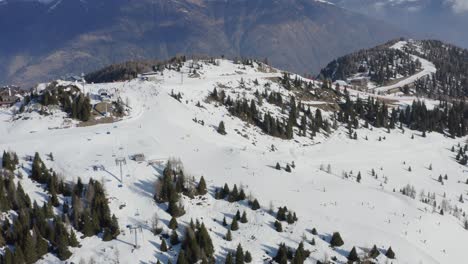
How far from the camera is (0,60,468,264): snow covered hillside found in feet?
192

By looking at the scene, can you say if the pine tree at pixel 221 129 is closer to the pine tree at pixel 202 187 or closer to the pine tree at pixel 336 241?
the pine tree at pixel 202 187

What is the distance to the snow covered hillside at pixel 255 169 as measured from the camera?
58375 millimetres

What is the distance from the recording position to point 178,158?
7706cm

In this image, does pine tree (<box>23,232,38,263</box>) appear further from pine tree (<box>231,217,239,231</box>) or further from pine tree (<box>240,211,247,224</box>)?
pine tree (<box>240,211,247,224</box>)

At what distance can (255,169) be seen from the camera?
78.6 metres

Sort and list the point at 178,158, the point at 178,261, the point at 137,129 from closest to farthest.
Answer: the point at 178,261
the point at 178,158
the point at 137,129

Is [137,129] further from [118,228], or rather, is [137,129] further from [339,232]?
[339,232]

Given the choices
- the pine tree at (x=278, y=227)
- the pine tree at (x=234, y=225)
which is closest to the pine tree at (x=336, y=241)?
the pine tree at (x=278, y=227)

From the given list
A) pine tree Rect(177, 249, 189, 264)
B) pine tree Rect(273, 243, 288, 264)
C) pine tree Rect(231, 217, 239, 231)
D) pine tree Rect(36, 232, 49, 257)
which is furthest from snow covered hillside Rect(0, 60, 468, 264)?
pine tree Rect(177, 249, 189, 264)

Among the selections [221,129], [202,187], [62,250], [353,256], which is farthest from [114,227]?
[221,129]

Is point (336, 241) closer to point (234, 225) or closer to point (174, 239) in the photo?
point (234, 225)

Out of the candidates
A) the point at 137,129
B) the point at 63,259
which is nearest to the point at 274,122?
the point at 137,129

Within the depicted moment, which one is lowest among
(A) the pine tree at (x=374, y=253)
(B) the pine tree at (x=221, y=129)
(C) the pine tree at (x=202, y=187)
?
(B) the pine tree at (x=221, y=129)

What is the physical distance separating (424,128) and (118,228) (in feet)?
344
